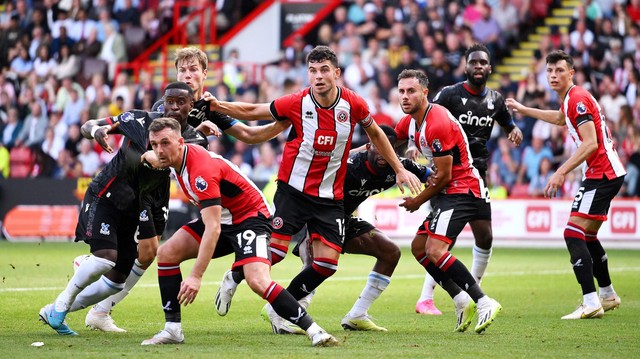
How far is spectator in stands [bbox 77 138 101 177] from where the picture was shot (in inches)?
1060

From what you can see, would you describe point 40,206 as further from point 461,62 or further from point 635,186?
point 635,186

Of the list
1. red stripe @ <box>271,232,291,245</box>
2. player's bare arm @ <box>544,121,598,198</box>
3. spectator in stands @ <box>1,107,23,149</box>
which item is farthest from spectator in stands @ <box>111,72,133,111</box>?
red stripe @ <box>271,232,291,245</box>

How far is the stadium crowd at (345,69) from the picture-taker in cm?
2416

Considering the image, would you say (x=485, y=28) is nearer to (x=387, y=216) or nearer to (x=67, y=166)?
(x=387, y=216)

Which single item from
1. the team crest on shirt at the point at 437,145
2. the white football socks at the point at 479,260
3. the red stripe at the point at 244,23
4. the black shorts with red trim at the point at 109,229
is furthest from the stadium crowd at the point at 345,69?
the black shorts with red trim at the point at 109,229

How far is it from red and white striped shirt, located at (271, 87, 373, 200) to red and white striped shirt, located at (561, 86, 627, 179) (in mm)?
2724

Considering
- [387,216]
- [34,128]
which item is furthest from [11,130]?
[387,216]

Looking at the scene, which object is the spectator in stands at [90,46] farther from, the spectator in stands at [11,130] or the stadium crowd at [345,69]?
the spectator in stands at [11,130]

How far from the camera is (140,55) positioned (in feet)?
106

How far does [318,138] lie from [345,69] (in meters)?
18.0

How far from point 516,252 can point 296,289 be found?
12223 millimetres

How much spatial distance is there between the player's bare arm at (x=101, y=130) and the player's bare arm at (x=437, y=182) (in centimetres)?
273

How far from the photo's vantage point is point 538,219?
22734 mm

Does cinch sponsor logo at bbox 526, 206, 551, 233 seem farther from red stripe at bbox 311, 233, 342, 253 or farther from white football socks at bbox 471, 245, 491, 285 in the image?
red stripe at bbox 311, 233, 342, 253
